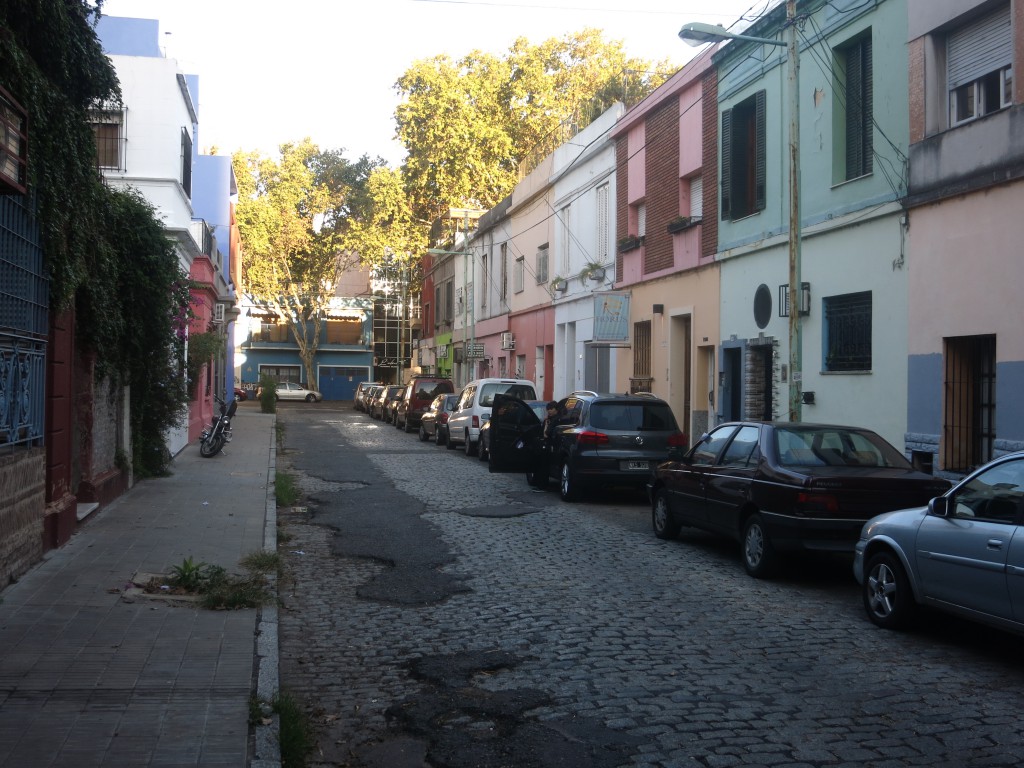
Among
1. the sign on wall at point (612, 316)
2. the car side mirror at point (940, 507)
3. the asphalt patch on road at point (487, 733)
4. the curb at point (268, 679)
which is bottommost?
the asphalt patch on road at point (487, 733)

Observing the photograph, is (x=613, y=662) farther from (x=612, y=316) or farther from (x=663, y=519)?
(x=612, y=316)

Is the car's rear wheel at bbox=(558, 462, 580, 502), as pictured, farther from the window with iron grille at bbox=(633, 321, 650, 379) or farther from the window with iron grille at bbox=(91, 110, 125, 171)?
the window with iron grille at bbox=(91, 110, 125, 171)

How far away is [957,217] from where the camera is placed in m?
12.6

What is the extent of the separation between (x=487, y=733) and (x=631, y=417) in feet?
31.6

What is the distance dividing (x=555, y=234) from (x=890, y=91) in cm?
1729

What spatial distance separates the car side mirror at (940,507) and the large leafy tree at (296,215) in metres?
46.3

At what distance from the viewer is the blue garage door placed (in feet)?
227

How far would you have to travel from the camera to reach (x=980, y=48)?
12609 millimetres

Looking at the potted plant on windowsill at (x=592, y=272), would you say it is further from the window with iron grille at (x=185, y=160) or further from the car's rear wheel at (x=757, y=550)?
the car's rear wheel at (x=757, y=550)

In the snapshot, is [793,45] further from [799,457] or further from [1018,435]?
[799,457]

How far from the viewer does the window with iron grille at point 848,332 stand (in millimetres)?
14734

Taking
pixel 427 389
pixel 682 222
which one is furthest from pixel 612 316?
pixel 427 389

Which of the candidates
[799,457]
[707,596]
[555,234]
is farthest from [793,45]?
[555,234]

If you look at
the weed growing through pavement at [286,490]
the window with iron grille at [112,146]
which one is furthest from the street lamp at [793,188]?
the window with iron grille at [112,146]
